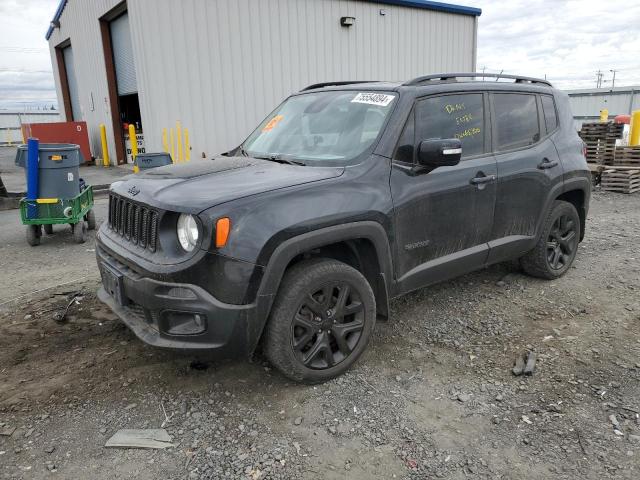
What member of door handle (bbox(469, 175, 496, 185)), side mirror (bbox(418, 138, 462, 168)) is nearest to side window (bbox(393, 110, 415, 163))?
side mirror (bbox(418, 138, 462, 168))

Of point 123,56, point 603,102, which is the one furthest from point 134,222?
point 603,102

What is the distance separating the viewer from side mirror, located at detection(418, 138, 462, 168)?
3225mm

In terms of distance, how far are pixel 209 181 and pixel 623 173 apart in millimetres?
9427

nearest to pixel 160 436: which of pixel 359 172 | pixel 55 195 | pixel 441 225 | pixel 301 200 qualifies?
pixel 301 200

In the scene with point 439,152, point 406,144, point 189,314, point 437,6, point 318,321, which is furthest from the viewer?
point 437,6

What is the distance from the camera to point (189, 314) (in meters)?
2.73

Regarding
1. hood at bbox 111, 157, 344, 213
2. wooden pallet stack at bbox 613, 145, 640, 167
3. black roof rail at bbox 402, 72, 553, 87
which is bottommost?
wooden pallet stack at bbox 613, 145, 640, 167

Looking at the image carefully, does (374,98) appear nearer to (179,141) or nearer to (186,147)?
(186,147)

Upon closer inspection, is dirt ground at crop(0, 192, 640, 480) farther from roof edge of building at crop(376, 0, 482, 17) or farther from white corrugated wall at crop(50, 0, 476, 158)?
roof edge of building at crop(376, 0, 482, 17)

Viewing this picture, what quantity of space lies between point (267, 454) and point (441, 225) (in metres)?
1.93

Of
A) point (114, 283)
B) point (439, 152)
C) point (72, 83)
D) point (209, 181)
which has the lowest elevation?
point (114, 283)

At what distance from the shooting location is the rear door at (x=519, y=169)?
4.05 metres

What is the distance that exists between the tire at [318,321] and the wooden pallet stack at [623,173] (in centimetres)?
867

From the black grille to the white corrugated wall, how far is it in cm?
943
